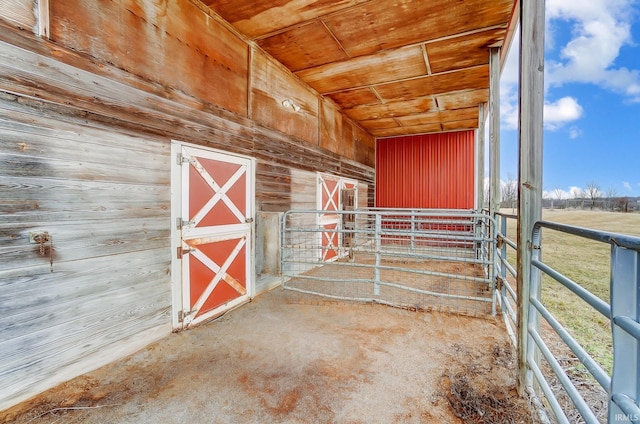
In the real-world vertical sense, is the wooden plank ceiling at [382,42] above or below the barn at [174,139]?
above

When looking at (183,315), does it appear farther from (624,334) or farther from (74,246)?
(624,334)

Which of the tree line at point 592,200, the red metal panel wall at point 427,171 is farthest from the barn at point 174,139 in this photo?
the red metal panel wall at point 427,171

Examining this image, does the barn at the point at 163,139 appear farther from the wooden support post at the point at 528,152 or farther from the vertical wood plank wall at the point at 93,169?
the wooden support post at the point at 528,152

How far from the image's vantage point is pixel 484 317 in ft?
9.69

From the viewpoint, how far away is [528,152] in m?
1.67

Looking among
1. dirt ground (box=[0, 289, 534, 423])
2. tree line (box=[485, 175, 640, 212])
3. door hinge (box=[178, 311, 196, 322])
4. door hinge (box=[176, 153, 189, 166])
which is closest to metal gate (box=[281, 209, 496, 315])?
dirt ground (box=[0, 289, 534, 423])

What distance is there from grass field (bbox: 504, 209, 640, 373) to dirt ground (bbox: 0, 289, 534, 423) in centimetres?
73

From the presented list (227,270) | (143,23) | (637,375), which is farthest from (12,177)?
(637,375)

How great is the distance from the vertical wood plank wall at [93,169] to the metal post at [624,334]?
9.43 ft

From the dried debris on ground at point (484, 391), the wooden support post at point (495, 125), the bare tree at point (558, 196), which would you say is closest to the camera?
the dried debris on ground at point (484, 391)

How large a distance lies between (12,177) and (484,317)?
409 centimetres

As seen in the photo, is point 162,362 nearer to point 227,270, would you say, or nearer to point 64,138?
point 227,270

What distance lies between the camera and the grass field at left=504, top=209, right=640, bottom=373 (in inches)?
90.2

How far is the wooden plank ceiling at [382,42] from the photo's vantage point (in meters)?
2.93
